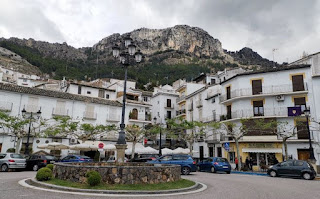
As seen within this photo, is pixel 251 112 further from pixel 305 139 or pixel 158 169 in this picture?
pixel 158 169

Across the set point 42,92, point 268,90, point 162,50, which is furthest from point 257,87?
point 162,50

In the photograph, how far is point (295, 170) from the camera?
60.1ft

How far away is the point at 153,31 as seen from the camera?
169500 mm

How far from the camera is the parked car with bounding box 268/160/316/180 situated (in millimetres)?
17766

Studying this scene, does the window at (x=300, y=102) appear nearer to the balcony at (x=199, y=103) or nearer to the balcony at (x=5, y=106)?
the balcony at (x=199, y=103)

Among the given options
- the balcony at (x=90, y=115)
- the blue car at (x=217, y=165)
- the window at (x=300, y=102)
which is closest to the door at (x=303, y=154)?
the window at (x=300, y=102)

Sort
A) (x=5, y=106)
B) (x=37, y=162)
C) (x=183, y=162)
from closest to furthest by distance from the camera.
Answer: (x=183, y=162) → (x=37, y=162) → (x=5, y=106)

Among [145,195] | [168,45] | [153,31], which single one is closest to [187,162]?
[145,195]

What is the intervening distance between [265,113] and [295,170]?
13589mm

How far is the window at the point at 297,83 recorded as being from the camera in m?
30.0

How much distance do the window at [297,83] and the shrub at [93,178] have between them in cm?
2857

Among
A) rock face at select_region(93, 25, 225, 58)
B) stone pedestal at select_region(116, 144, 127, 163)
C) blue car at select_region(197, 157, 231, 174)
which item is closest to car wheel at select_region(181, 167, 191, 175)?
blue car at select_region(197, 157, 231, 174)

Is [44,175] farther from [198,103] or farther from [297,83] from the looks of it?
[198,103]

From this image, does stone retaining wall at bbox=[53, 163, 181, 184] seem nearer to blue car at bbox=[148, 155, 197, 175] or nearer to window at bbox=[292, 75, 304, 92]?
blue car at bbox=[148, 155, 197, 175]
